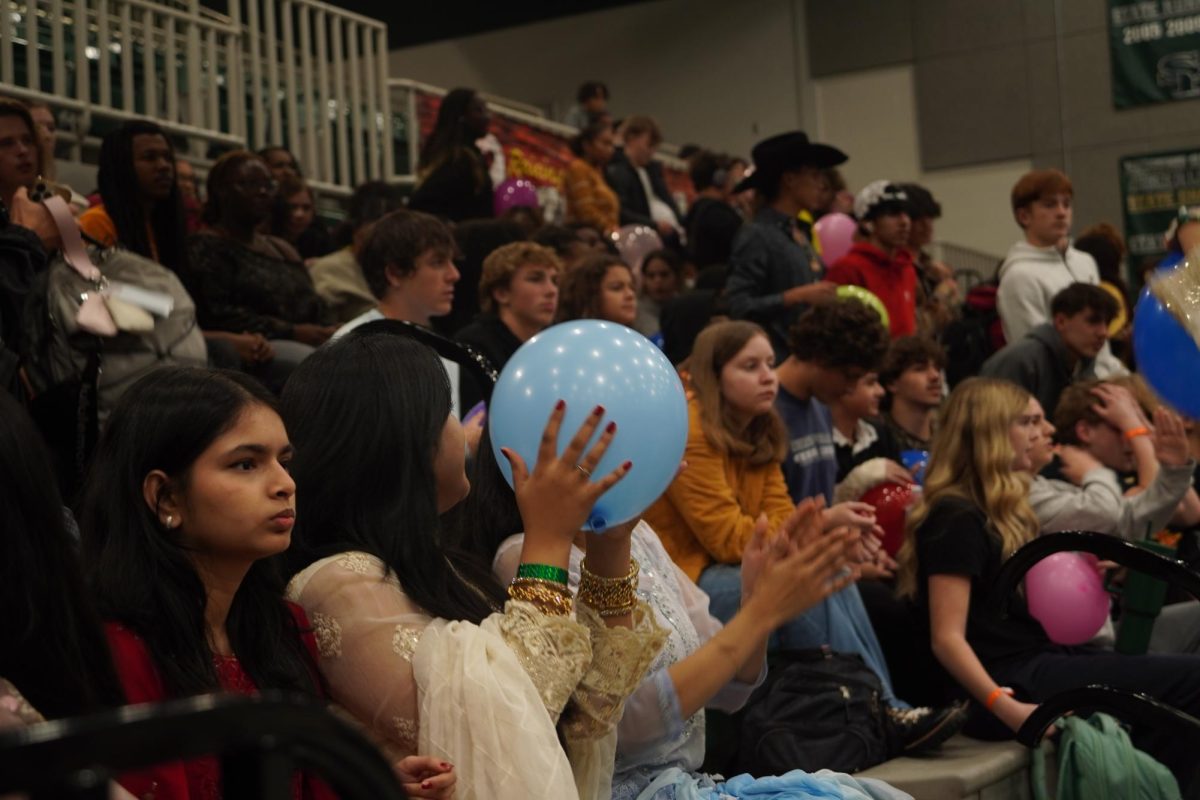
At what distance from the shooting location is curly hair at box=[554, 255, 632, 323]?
454cm

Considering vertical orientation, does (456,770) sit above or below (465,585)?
below

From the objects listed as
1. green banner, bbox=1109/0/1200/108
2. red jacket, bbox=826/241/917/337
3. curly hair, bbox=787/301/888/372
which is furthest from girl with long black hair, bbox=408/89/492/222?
green banner, bbox=1109/0/1200/108

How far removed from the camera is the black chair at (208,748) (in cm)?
78

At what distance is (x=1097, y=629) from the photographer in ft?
11.9

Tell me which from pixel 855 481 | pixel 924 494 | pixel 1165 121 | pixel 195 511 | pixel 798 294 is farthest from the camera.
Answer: pixel 1165 121

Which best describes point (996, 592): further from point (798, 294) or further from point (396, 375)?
point (798, 294)

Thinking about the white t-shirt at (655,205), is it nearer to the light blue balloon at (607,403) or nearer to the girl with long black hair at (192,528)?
the light blue balloon at (607,403)

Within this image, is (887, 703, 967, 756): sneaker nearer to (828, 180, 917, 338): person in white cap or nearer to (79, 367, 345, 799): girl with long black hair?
(79, 367, 345, 799): girl with long black hair

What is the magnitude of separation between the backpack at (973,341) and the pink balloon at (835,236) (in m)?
0.99

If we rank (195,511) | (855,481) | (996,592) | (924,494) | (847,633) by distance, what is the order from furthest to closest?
(855,481) → (924,494) → (847,633) → (996,592) → (195,511)

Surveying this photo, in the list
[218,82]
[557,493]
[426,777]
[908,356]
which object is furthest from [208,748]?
[218,82]

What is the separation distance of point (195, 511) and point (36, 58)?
5.37 meters

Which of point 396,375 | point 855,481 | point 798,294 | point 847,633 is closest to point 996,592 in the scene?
point 847,633

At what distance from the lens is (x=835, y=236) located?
24.8ft
